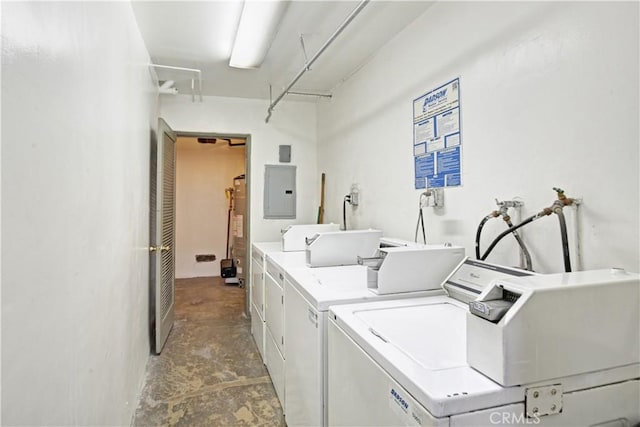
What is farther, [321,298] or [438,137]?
[438,137]

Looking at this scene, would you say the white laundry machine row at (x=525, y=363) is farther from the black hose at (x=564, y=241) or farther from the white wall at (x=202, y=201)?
the white wall at (x=202, y=201)

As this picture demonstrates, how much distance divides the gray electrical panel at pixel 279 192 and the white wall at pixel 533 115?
6.23 ft

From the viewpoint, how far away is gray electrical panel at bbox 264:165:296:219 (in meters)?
4.27

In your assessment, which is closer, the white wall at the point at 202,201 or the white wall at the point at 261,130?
the white wall at the point at 261,130

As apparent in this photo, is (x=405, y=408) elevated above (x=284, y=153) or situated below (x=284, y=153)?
below

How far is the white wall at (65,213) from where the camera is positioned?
0.84m

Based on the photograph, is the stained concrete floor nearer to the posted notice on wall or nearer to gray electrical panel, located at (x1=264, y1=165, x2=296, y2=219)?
gray electrical panel, located at (x1=264, y1=165, x2=296, y2=219)

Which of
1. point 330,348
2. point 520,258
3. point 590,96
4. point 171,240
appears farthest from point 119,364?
point 590,96

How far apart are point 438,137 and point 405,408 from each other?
1.67 metres

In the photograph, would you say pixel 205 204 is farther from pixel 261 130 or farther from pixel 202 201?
pixel 261 130

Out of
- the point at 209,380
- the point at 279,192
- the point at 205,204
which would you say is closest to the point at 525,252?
the point at 209,380

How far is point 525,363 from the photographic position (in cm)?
88

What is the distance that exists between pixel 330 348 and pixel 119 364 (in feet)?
4.03

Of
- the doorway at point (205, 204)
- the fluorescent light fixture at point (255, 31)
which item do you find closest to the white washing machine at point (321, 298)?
the fluorescent light fixture at point (255, 31)
